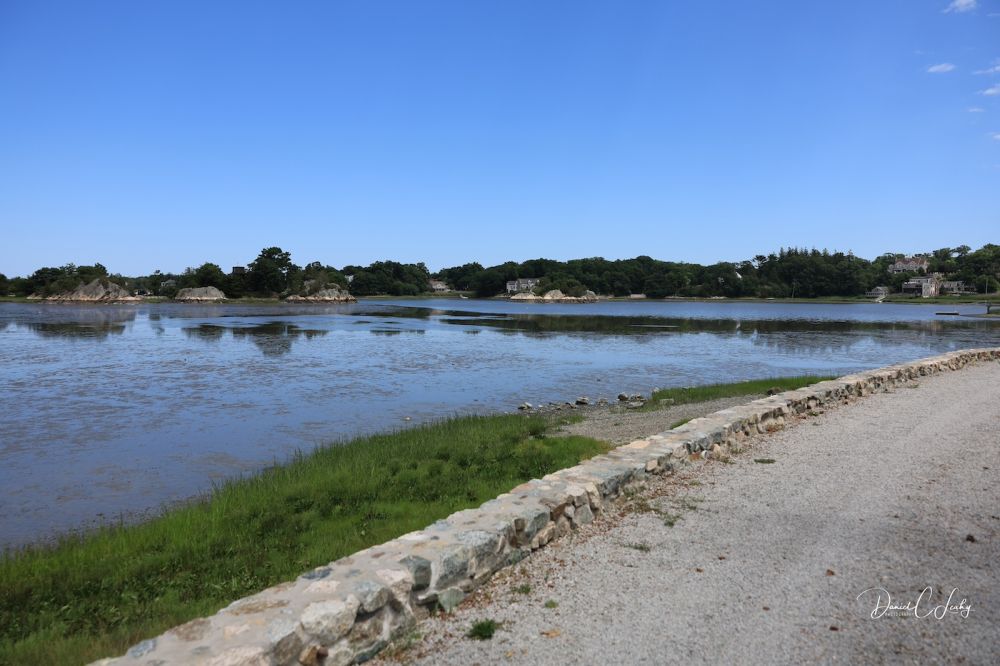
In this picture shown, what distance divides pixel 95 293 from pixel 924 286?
18273 cm

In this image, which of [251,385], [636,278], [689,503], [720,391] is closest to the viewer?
[689,503]

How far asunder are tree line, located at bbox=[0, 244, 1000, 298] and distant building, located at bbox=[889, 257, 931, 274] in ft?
7.61

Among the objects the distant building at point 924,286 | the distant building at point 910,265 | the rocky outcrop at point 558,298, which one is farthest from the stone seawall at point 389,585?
the distant building at point 910,265

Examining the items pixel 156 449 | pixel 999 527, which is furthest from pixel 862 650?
pixel 156 449

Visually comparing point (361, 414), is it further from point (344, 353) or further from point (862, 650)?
point (344, 353)

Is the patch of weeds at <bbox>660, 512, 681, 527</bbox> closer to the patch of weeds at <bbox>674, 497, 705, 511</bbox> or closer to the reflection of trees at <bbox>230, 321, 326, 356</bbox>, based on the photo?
the patch of weeds at <bbox>674, 497, 705, 511</bbox>

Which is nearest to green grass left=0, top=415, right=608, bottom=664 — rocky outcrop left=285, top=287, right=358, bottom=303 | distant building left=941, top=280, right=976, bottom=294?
rocky outcrop left=285, top=287, right=358, bottom=303

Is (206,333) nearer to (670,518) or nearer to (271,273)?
(670,518)

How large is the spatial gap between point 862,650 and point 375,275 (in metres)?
191

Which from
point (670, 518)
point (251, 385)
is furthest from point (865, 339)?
point (670, 518)

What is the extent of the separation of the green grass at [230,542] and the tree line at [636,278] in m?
135

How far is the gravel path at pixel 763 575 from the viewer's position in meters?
4.16

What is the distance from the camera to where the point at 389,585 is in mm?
4332

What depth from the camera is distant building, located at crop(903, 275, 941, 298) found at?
491 feet
